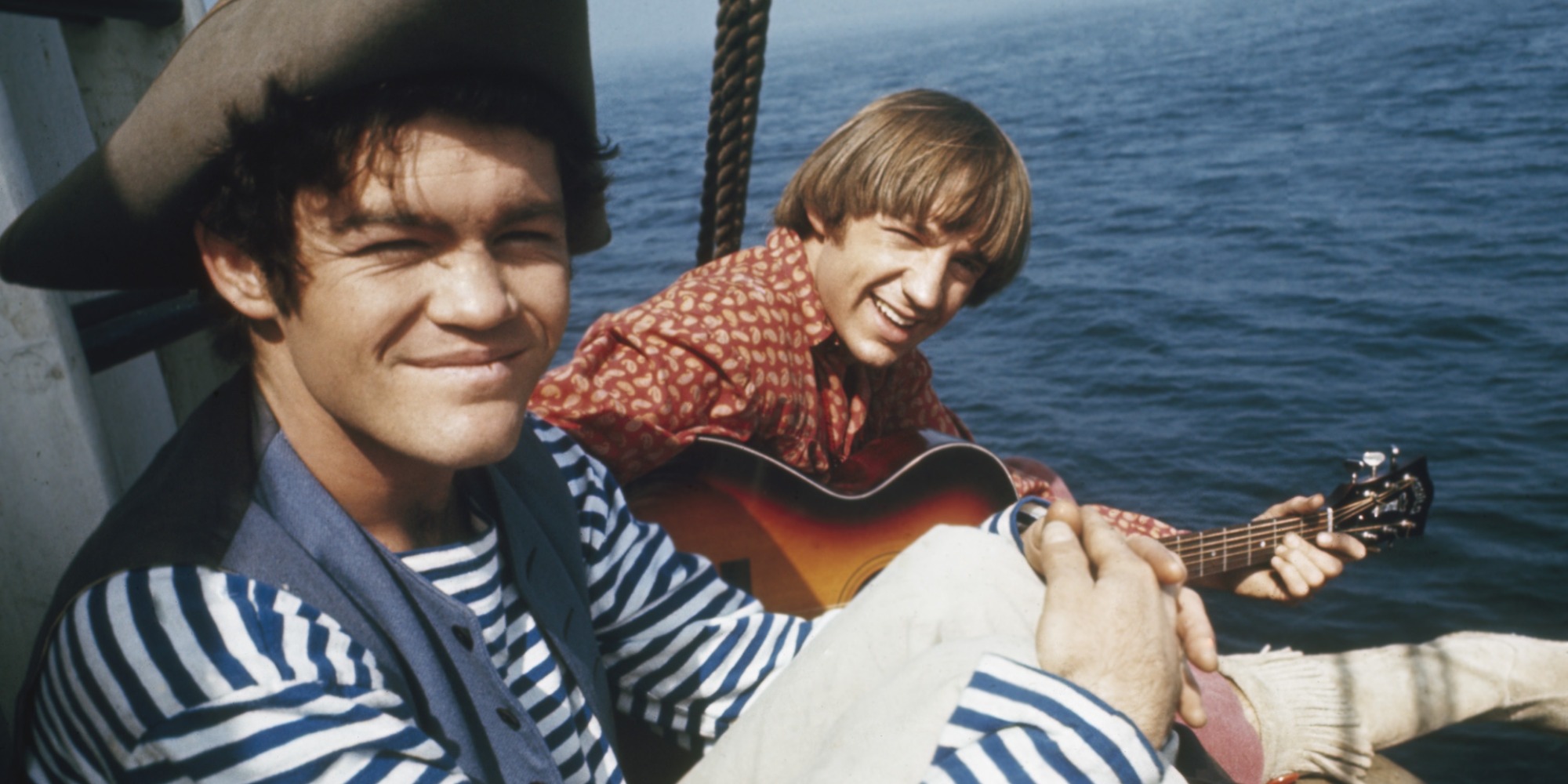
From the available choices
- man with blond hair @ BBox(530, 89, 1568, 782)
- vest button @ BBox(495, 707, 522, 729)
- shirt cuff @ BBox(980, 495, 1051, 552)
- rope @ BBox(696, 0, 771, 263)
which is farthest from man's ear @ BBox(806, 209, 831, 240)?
vest button @ BBox(495, 707, 522, 729)

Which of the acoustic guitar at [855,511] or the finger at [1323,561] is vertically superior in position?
the acoustic guitar at [855,511]

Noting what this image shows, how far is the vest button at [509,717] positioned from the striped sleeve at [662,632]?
42 cm

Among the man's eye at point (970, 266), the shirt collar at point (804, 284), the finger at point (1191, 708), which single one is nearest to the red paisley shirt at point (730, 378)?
the shirt collar at point (804, 284)

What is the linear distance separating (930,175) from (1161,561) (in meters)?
1.38

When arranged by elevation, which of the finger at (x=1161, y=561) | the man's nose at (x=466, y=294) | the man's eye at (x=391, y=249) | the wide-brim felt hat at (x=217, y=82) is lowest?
the finger at (x=1161, y=561)

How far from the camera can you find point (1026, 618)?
56.2 inches

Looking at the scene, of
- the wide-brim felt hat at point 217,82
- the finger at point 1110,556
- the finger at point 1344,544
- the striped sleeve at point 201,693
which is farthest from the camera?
the finger at point 1344,544

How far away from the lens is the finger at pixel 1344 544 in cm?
274

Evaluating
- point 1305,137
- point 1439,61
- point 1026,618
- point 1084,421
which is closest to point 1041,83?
point 1439,61

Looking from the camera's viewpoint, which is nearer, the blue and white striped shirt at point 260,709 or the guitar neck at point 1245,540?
the blue and white striped shirt at point 260,709

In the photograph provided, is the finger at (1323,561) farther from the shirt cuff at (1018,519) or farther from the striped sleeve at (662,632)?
the striped sleeve at (662,632)

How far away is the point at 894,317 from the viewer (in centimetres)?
275

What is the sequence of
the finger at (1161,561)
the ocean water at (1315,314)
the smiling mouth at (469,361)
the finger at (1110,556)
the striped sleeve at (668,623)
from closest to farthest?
1. the smiling mouth at (469,361)
2. the finger at (1110,556)
3. the finger at (1161,561)
4. the striped sleeve at (668,623)
5. the ocean water at (1315,314)

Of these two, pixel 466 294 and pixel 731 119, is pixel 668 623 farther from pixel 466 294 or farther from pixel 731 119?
pixel 731 119
